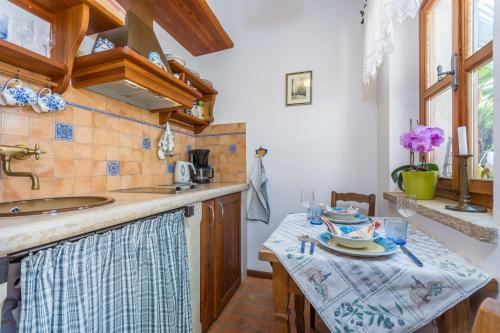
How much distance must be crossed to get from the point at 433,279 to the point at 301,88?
5.80ft

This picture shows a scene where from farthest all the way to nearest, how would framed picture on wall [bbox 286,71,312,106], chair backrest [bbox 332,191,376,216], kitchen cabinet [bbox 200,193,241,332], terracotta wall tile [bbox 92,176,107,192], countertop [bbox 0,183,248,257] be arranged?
framed picture on wall [bbox 286,71,312,106]
chair backrest [bbox 332,191,376,216]
kitchen cabinet [bbox 200,193,241,332]
terracotta wall tile [bbox 92,176,107,192]
countertop [bbox 0,183,248,257]

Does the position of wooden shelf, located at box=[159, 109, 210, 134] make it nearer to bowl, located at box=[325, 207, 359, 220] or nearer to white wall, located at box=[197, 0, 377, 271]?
white wall, located at box=[197, 0, 377, 271]

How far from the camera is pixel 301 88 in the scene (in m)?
2.04

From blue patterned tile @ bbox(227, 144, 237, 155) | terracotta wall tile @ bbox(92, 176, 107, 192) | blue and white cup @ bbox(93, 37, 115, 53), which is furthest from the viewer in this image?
blue patterned tile @ bbox(227, 144, 237, 155)

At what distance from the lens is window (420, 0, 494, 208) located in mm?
901

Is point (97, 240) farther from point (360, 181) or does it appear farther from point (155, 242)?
point (360, 181)

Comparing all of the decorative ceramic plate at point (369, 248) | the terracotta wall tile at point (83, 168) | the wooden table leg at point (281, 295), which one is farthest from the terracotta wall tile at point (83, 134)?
the decorative ceramic plate at point (369, 248)

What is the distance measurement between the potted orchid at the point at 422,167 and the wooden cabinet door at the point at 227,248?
1.17m

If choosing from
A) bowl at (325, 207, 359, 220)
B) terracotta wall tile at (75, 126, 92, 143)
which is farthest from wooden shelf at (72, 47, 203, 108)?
bowl at (325, 207, 359, 220)

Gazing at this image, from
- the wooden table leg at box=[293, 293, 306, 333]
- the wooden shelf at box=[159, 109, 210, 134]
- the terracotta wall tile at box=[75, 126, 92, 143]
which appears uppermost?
the wooden shelf at box=[159, 109, 210, 134]

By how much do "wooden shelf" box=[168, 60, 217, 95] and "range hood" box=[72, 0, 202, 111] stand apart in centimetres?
17

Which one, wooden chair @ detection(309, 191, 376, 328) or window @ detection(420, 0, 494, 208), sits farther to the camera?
wooden chair @ detection(309, 191, 376, 328)

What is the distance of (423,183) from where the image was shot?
1.18m

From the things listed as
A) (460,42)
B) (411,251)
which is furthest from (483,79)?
(411,251)
